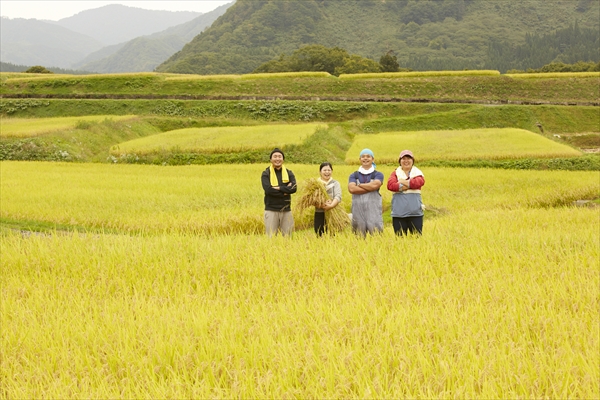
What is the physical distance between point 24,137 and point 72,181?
10764mm

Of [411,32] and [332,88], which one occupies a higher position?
[411,32]

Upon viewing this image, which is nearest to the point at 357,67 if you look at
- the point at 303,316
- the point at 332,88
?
the point at 332,88

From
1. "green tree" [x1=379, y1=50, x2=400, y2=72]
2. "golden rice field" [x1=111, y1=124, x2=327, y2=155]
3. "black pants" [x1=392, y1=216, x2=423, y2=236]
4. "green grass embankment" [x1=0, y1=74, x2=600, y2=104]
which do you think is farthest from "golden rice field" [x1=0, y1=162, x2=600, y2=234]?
"green tree" [x1=379, y1=50, x2=400, y2=72]

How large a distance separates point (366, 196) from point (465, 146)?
18637 mm

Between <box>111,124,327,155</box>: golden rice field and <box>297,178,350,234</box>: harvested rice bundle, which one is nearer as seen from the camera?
<box>297,178,350,234</box>: harvested rice bundle

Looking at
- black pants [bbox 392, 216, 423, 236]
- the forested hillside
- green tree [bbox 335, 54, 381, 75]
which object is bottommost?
black pants [bbox 392, 216, 423, 236]

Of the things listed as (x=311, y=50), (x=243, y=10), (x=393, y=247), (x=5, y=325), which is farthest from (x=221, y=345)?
(x=243, y=10)

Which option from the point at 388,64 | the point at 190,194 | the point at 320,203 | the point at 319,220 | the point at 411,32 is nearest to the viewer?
the point at 320,203

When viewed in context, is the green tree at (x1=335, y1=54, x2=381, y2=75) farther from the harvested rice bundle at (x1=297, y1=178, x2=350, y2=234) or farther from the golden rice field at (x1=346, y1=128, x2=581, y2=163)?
the harvested rice bundle at (x1=297, y1=178, x2=350, y2=234)

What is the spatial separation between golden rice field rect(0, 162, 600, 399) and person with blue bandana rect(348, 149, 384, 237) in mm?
1164

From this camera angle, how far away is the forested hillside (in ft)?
373

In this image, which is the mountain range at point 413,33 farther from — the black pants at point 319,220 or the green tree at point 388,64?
the black pants at point 319,220

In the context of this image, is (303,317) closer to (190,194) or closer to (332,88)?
(190,194)

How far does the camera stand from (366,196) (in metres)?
7.41
